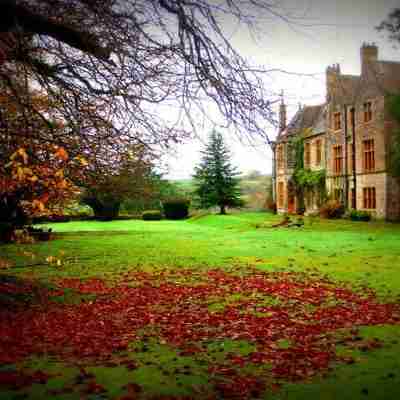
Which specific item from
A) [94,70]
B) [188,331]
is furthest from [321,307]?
[94,70]

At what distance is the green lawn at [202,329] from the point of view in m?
4.42

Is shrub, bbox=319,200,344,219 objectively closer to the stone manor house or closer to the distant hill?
the stone manor house

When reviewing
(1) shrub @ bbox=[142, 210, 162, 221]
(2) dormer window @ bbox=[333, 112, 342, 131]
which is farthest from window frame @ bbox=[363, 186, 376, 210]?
(1) shrub @ bbox=[142, 210, 162, 221]

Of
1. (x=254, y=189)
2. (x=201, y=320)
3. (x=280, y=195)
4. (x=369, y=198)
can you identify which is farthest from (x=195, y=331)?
(x=254, y=189)

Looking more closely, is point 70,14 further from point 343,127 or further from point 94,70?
point 343,127

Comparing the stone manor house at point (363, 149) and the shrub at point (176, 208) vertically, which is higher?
the stone manor house at point (363, 149)

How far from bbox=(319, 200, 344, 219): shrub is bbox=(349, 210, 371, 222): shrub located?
181 centimetres

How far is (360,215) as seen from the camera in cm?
2858

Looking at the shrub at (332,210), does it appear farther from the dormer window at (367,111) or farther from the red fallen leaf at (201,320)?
the red fallen leaf at (201,320)

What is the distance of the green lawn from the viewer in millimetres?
4422

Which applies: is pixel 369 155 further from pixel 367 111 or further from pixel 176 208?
pixel 176 208

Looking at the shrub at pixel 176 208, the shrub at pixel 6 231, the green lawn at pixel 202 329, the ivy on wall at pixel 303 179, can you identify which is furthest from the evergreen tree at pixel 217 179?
the green lawn at pixel 202 329

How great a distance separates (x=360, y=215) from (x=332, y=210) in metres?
2.72

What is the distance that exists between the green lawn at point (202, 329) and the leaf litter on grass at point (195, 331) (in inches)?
0.7
